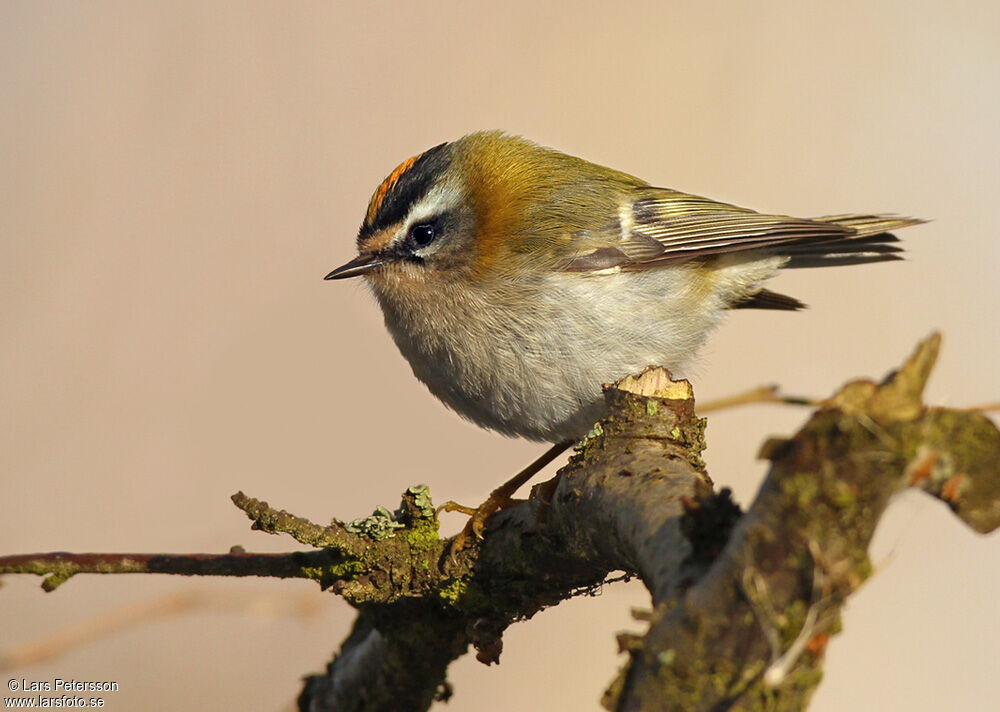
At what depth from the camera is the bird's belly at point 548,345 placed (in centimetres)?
262

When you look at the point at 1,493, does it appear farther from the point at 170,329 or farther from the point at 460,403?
the point at 460,403

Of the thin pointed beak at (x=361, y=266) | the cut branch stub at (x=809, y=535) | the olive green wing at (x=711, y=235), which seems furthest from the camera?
the thin pointed beak at (x=361, y=266)

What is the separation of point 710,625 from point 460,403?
1.85 meters

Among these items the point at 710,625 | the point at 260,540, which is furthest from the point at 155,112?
the point at 710,625

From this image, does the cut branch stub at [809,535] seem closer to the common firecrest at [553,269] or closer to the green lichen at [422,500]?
the green lichen at [422,500]

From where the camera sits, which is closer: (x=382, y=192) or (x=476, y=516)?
(x=476, y=516)

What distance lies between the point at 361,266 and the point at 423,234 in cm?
21

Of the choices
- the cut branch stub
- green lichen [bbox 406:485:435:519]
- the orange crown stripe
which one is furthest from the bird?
the cut branch stub

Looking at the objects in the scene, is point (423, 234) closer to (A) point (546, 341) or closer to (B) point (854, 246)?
(A) point (546, 341)

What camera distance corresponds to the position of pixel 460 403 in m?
2.83

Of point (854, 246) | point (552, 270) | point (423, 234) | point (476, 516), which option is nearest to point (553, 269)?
point (552, 270)

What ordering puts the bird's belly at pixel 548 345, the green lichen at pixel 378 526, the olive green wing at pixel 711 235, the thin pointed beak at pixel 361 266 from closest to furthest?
the green lichen at pixel 378 526 → the bird's belly at pixel 548 345 → the olive green wing at pixel 711 235 → the thin pointed beak at pixel 361 266

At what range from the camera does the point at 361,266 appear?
2992mm

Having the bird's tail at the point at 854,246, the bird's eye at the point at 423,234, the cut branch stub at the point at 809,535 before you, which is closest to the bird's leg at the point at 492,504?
the bird's eye at the point at 423,234
